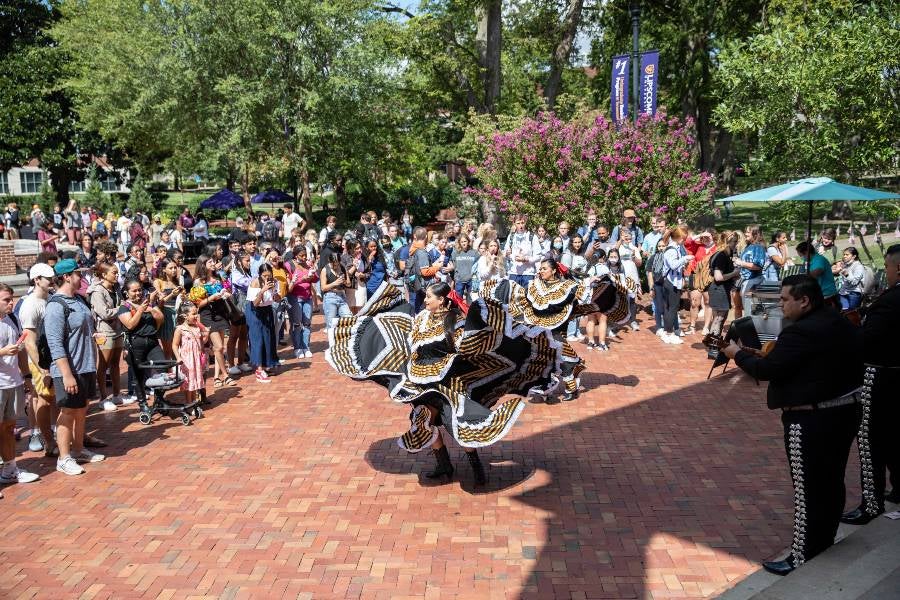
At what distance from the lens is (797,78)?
13500 mm

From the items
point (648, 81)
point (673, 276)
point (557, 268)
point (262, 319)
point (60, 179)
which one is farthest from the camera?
point (60, 179)

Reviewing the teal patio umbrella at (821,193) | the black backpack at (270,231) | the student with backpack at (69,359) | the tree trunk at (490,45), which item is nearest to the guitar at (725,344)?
the teal patio umbrella at (821,193)

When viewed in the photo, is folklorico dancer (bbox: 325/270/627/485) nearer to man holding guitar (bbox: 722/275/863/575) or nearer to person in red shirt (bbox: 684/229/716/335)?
man holding guitar (bbox: 722/275/863/575)

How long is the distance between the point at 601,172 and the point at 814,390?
1173cm

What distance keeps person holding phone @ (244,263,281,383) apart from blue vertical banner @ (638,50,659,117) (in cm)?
1234

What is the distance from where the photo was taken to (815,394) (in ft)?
16.3

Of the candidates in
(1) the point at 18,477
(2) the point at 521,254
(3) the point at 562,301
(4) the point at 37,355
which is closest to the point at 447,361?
(3) the point at 562,301

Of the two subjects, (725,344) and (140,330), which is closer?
(725,344)

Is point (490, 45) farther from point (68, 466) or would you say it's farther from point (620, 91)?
point (68, 466)

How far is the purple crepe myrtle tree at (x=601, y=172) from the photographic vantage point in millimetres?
16031

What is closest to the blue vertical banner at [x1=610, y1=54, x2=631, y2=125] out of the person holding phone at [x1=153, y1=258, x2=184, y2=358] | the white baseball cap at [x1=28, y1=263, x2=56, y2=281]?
the person holding phone at [x1=153, y1=258, x2=184, y2=358]

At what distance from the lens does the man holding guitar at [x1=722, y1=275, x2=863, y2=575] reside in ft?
16.3

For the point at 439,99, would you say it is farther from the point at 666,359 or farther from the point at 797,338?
the point at 797,338

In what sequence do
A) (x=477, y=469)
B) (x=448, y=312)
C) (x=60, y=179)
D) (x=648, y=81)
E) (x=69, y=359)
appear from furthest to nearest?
(x=60, y=179)
(x=648, y=81)
(x=69, y=359)
(x=477, y=469)
(x=448, y=312)
